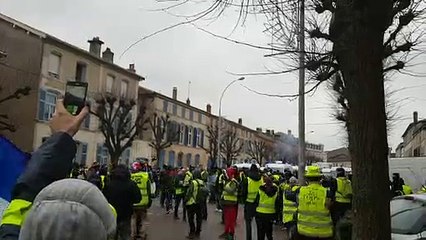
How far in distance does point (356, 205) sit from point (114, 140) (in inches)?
1300

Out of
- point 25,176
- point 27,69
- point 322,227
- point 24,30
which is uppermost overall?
point 24,30

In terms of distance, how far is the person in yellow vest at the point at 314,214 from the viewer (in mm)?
7605

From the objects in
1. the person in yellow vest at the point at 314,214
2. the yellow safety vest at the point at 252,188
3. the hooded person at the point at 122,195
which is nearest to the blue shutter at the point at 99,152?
the yellow safety vest at the point at 252,188

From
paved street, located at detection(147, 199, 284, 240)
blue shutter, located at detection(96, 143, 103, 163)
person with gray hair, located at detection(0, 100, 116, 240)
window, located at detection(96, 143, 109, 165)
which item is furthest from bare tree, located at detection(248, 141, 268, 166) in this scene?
person with gray hair, located at detection(0, 100, 116, 240)

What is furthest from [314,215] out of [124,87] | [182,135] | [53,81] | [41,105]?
[182,135]

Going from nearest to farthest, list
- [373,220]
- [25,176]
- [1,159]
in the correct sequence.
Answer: [25,176], [1,159], [373,220]

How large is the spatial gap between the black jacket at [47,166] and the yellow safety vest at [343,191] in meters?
8.11

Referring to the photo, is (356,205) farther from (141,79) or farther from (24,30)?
(141,79)

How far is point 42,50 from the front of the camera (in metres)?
35.8

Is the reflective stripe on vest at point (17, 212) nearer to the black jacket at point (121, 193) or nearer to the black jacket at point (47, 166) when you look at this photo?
the black jacket at point (47, 166)

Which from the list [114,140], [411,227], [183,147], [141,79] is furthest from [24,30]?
[411,227]

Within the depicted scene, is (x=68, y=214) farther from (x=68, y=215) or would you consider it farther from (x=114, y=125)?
(x=114, y=125)

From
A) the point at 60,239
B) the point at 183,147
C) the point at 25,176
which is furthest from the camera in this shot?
the point at 183,147

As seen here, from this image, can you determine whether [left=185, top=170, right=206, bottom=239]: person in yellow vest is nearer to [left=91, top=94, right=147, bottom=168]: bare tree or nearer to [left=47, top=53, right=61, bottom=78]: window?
[left=91, top=94, right=147, bottom=168]: bare tree
